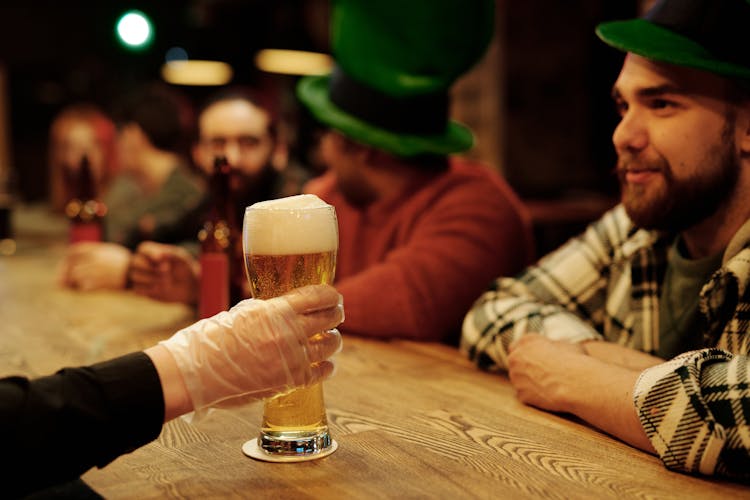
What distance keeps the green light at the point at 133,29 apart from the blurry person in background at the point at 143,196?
101 centimetres

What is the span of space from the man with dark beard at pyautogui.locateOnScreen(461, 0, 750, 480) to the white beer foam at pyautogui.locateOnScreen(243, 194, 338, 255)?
496 millimetres

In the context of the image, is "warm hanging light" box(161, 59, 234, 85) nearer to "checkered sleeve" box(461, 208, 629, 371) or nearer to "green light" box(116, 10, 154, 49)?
"green light" box(116, 10, 154, 49)

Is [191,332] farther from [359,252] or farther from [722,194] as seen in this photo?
[359,252]

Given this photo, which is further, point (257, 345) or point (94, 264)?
point (94, 264)

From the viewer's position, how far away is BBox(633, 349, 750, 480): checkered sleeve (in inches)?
42.4

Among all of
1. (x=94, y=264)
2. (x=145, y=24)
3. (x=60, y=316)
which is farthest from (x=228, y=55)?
(x=60, y=316)

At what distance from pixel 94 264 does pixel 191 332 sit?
6.24 ft

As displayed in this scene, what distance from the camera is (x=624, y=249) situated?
71.6 inches

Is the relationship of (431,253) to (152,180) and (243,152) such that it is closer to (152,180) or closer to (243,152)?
(243,152)

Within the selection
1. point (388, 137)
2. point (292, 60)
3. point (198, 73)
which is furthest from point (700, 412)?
point (198, 73)

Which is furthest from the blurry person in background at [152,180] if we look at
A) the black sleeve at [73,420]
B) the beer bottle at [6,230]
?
the black sleeve at [73,420]

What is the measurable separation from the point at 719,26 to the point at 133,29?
5.39 metres

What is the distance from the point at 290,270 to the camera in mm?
1148

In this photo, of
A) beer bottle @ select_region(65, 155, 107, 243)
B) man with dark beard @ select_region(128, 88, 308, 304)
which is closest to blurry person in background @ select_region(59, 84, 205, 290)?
beer bottle @ select_region(65, 155, 107, 243)
